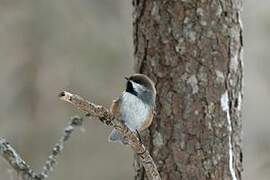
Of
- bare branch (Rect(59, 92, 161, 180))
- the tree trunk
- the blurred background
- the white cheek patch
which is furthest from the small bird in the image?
the blurred background

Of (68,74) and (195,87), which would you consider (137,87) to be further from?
(68,74)

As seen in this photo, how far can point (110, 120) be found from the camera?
1544 millimetres

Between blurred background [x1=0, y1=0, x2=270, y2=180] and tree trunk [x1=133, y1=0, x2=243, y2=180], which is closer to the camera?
tree trunk [x1=133, y1=0, x2=243, y2=180]

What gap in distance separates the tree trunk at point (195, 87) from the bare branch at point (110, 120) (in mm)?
407

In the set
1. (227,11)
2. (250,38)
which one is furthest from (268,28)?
(227,11)

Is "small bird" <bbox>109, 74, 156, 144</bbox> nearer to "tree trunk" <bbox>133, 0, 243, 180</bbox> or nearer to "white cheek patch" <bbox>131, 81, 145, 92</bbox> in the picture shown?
"white cheek patch" <bbox>131, 81, 145, 92</bbox>

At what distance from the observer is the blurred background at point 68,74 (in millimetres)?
4473

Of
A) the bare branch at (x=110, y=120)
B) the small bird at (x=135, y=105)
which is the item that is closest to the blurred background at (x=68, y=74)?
the small bird at (x=135, y=105)

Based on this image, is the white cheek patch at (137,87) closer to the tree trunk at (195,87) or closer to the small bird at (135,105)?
the small bird at (135,105)

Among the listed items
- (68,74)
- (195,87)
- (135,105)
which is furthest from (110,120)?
(68,74)

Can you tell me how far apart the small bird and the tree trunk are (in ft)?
0.86

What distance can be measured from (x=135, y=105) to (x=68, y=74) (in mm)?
2801

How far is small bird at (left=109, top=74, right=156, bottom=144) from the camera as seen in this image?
1833 millimetres

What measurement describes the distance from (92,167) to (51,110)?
1.60 ft
